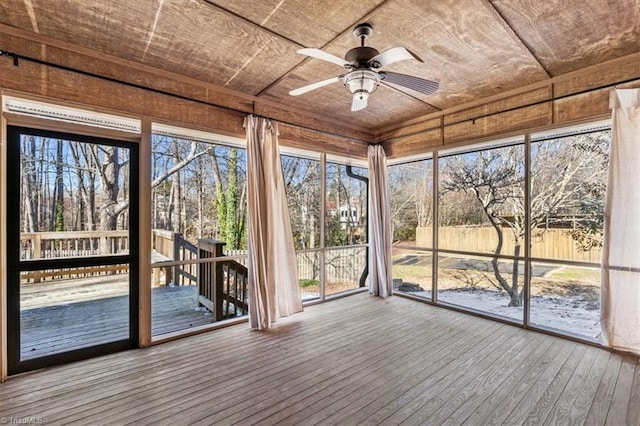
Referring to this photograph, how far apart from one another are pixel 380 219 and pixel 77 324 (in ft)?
13.5

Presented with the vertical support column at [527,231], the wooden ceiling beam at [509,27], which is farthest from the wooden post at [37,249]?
the vertical support column at [527,231]

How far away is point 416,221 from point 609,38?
9.86ft

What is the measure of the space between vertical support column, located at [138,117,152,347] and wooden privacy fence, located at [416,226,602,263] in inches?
153

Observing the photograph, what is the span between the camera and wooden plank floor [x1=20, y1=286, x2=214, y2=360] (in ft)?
8.46

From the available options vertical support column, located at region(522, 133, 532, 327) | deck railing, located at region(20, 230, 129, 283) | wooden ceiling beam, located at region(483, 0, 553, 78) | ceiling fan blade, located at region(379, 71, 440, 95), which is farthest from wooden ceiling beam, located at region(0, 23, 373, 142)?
wooden ceiling beam, located at region(483, 0, 553, 78)

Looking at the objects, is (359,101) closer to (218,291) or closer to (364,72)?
(364,72)

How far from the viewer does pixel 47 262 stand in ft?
8.41

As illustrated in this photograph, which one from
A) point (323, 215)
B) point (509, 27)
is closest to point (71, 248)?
point (323, 215)

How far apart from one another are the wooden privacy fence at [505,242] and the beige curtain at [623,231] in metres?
0.31

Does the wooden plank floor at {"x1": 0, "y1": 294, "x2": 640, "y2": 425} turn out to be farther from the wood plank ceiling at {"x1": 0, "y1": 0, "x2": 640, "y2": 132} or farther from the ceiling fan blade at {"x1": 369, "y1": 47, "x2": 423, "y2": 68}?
the wood plank ceiling at {"x1": 0, "y1": 0, "x2": 640, "y2": 132}

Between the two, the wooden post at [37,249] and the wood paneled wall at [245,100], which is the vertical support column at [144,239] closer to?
the wood paneled wall at [245,100]

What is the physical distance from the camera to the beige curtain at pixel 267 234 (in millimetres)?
3459

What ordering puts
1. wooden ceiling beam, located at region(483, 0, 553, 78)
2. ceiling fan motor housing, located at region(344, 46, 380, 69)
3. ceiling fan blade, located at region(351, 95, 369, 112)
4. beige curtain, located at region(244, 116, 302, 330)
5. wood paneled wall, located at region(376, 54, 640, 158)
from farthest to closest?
beige curtain, located at region(244, 116, 302, 330) < wood paneled wall, located at region(376, 54, 640, 158) < ceiling fan blade, located at region(351, 95, 369, 112) < ceiling fan motor housing, located at region(344, 46, 380, 69) < wooden ceiling beam, located at region(483, 0, 553, 78)

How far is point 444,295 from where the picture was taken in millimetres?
4391
